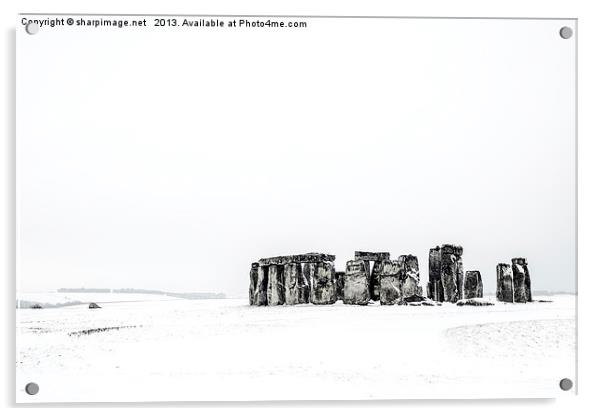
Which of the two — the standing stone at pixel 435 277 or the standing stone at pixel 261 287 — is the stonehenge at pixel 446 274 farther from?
the standing stone at pixel 261 287

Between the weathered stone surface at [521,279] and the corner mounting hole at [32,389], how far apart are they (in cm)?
524

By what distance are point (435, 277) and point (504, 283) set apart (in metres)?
0.91

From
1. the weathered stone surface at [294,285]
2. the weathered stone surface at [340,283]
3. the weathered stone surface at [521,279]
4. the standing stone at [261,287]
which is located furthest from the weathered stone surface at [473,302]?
the standing stone at [261,287]

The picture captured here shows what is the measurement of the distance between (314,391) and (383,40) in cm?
380

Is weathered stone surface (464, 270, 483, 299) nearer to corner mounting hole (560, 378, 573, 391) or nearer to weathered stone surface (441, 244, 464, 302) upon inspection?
weathered stone surface (441, 244, 464, 302)

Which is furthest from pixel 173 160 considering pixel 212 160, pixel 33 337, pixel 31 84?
pixel 33 337

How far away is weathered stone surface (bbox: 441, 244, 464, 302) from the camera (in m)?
8.38

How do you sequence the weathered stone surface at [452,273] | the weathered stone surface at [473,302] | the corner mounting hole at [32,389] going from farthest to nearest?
1. the weathered stone surface at [473,302]
2. the weathered stone surface at [452,273]
3. the corner mounting hole at [32,389]

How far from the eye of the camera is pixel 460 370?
7719 mm

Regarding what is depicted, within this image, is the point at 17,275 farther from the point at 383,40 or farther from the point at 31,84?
the point at 383,40

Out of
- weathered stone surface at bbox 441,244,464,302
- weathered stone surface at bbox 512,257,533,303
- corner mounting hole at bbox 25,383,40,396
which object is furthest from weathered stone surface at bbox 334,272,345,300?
corner mounting hole at bbox 25,383,40,396

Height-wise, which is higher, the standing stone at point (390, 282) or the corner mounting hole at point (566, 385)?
the standing stone at point (390, 282)

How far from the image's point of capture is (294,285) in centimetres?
946

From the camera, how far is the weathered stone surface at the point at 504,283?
27.1 ft
